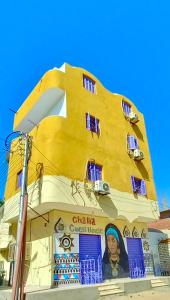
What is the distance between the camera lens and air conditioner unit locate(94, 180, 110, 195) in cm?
1384

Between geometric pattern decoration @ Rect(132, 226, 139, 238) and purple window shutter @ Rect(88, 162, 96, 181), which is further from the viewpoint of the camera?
geometric pattern decoration @ Rect(132, 226, 139, 238)

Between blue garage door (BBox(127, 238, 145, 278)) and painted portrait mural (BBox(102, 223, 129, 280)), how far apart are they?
1.54 ft

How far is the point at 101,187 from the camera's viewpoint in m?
13.9

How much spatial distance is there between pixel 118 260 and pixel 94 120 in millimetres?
8619

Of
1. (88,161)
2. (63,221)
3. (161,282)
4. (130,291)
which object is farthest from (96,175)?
(161,282)

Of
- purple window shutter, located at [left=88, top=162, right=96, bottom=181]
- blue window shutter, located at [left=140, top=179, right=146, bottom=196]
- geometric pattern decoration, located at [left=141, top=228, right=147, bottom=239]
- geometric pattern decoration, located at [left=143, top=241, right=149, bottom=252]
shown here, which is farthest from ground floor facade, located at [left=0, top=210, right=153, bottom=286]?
blue window shutter, located at [left=140, top=179, right=146, bottom=196]

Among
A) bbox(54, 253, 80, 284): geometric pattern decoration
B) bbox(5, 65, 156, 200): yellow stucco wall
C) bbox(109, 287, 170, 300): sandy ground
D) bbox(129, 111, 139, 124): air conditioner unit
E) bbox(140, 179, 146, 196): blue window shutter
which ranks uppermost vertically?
bbox(129, 111, 139, 124): air conditioner unit

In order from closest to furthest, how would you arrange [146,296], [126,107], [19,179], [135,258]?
[146,296] < [19,179] < [135,258] < [126,107]

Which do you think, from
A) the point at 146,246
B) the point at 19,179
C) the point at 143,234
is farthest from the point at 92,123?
the point at 146,246

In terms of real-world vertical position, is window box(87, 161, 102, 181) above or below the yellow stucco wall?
below

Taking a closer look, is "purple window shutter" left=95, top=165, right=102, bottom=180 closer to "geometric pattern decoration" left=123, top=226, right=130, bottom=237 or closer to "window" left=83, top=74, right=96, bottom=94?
"geometric pattern decoration" left=123, top=226, right=130, bottom=237

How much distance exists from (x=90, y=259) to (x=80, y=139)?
6515 mm

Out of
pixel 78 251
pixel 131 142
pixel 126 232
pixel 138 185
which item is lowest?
pixel 78 251

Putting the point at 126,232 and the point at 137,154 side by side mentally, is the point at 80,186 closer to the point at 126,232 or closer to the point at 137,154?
the point at 126,232
